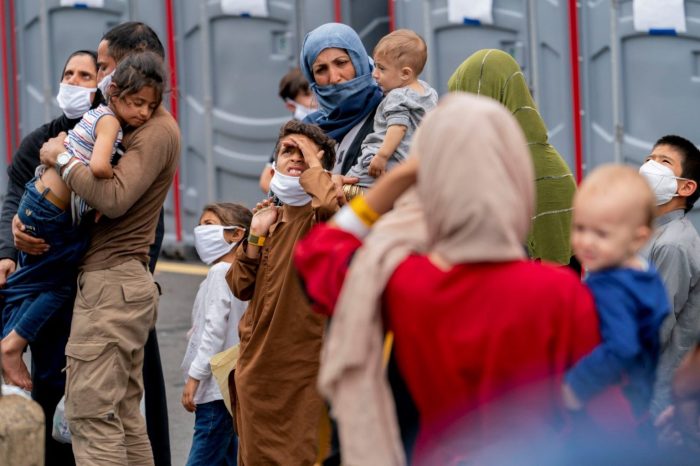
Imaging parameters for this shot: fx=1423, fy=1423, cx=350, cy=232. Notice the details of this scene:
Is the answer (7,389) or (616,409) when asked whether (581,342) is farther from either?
(7,389)

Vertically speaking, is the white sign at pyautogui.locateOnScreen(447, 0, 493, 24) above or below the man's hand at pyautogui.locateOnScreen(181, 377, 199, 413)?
above

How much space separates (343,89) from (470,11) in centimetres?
430

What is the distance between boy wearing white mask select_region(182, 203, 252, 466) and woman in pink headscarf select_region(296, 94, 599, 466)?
2.25 m

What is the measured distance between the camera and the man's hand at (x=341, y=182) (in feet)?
14.2

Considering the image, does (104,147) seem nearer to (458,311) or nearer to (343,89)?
(343,89)

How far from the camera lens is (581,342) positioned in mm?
2729

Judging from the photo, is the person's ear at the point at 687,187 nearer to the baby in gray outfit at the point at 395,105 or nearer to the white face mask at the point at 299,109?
the baby in gray outfit at the point at 395,105

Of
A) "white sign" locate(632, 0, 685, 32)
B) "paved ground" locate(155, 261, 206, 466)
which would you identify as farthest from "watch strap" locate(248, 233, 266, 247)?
"white sign" locate(632, 0, 685, 32)

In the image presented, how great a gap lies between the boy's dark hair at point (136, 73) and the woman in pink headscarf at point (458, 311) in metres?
1.99

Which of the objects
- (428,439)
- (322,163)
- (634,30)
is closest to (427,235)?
(428,439)

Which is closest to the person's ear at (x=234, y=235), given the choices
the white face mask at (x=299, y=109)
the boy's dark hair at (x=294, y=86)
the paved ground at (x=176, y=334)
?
the paved ground at (x=176, y=334)

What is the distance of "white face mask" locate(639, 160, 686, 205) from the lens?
4.91 m

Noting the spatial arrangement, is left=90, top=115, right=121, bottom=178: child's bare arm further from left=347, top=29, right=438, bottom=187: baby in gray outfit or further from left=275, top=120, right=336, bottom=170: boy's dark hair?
left=347, top=29, right=438, bottom=187: baby in gray outfit

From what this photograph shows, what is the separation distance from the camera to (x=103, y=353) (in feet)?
15.7
